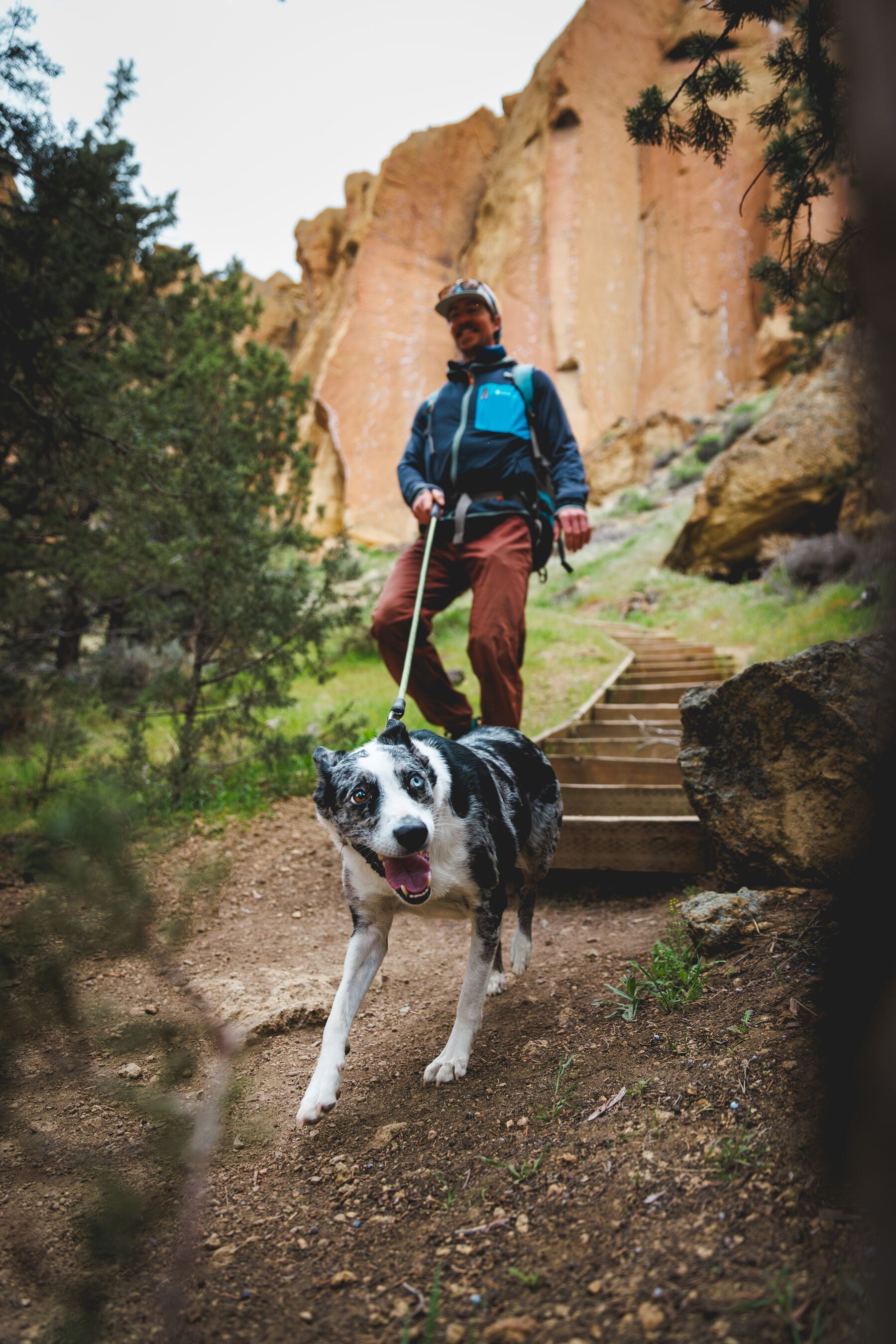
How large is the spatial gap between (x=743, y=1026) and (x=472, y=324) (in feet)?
12.9

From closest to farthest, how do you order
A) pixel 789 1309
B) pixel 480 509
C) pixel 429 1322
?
1. pixel 789 1309
2. pixel 429 1322
3. pixel 480 509

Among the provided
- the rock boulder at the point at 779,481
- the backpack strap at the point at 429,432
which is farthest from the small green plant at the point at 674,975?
the rock boulder at the point at 779,481

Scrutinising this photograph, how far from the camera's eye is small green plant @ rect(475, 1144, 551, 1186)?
1838 millimetres

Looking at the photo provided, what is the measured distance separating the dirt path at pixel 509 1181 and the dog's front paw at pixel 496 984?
0.15 feet

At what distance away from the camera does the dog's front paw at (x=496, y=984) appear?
3.07 meters

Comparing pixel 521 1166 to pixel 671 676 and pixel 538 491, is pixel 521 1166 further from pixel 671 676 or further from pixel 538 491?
pixel 671 676

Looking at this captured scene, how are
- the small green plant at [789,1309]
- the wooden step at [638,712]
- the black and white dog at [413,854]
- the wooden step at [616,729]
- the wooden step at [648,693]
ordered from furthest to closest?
the wooden step at [648,693] → the wooden step at [638,712] → the wooden step at [616,729] → the black and white dog at [413,854] → the small green plant at [789,1309]

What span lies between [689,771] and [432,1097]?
180 centimetres

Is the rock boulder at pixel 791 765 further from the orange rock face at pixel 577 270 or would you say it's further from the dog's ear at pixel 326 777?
the orange rock face at pixel 577 270

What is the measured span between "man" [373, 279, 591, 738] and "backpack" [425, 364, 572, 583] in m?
0.03

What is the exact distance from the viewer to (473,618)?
157 inches

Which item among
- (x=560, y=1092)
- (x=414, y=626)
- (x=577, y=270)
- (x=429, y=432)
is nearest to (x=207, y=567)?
(x=429, y=432)

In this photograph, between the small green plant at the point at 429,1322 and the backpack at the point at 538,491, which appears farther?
the backpack at the point at 538,491

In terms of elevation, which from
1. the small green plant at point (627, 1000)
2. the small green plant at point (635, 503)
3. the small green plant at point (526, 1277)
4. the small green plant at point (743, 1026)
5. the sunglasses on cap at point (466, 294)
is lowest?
the small green plant at point (627, 1000)
